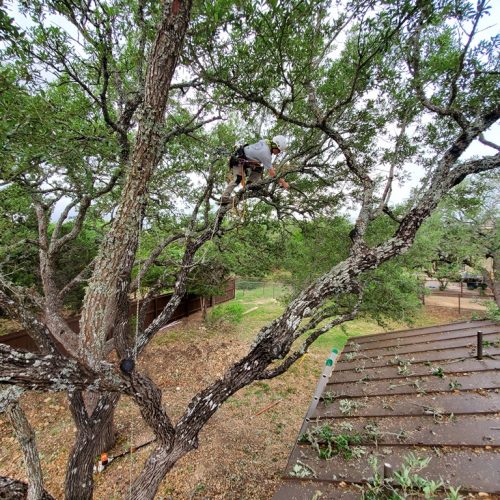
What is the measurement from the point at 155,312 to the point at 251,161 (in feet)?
28.9

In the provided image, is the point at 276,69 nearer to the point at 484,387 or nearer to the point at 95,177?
the point at 95,177

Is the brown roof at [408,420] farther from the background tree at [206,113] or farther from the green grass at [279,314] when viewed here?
the green grass at [279,314]

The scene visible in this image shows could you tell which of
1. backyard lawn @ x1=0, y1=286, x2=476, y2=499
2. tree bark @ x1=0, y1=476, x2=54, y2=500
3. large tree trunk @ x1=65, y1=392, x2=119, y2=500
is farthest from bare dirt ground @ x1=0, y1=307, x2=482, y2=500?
tree bark @ x1=0, y1=476, x2=54, y2=500

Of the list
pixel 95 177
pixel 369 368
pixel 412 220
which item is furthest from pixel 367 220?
pixel 95 177

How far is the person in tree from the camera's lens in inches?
127

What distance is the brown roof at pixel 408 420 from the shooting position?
5.93ft

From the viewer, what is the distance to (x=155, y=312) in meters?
10.2

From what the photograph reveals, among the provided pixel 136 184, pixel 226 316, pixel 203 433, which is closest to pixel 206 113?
pixel 136 184

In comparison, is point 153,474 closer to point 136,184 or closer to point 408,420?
point 408,420

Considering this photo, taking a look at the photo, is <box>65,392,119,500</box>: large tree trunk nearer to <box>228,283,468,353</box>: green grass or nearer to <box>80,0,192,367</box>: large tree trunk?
<box>80,0,192,367</box>: large tree trunk

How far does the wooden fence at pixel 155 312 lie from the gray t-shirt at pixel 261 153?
6.29 metres

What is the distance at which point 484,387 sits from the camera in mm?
2678

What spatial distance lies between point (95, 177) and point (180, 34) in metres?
2.29

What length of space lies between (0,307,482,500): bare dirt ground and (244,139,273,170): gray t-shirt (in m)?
4.26
